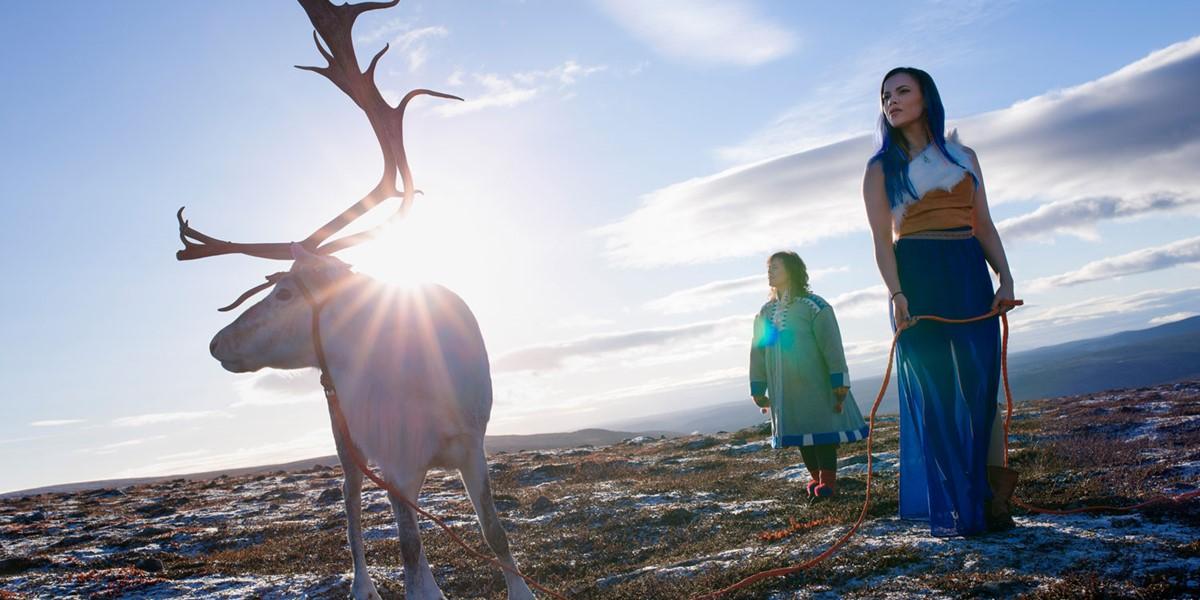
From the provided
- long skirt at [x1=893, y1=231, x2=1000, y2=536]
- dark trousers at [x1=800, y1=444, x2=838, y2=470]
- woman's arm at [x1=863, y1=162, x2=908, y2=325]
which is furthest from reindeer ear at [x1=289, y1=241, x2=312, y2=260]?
dark trousers at [x1=800, y1=444, x2=838, y2=470]

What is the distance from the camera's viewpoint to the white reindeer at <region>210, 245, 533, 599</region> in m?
5.79

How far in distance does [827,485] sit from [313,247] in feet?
21.6

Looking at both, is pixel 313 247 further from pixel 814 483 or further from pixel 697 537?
pixel 814 483

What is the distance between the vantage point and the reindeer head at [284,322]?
6441 mm

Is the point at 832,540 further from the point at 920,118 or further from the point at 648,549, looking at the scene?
the point at 920,118

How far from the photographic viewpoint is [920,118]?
19.5 ft

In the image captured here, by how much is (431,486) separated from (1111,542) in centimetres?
1594

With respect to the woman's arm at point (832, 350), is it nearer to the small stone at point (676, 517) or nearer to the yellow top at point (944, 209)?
the small stone at point (676, 517)

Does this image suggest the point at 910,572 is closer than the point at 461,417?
Yes

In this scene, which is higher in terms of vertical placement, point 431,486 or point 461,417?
point 461,417

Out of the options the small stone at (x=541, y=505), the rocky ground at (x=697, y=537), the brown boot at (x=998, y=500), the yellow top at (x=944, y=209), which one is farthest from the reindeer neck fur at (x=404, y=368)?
the small stone at (x=541, y=505)

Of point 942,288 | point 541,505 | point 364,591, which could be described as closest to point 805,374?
point 942,288

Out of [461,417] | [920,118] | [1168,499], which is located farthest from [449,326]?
[1168,499]

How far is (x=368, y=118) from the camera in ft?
27.1
